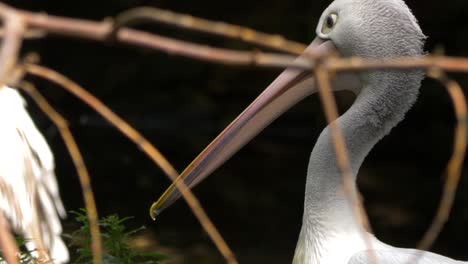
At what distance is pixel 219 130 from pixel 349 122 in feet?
13.8

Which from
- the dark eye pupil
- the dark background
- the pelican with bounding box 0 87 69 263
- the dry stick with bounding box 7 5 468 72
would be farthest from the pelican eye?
the dark background

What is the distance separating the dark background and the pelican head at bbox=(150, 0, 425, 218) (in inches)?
90.7

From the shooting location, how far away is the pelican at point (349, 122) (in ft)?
7.25

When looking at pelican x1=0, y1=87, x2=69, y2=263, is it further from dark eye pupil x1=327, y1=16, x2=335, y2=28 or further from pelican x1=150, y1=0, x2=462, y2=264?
dark eye pupil x1=327, y1=16, x2=335, y2=28

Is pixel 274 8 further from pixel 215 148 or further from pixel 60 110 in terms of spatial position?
pixel 215 148

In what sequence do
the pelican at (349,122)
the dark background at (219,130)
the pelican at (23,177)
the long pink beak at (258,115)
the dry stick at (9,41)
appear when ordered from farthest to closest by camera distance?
the dark background at (219,130) → the pelican at (23,177) → the long pink beak at (258,115) → the pelican at (349,122) → the dry stick at (9,41)

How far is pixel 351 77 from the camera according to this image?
7.78ft

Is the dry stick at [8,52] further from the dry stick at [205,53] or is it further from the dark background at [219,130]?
the dark background at [219,130]

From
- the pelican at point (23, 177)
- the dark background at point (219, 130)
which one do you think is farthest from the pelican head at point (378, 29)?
the dark background at point (219, 130)

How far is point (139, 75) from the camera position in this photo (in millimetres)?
6711

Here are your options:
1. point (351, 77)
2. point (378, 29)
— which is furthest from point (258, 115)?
point (378, 29)

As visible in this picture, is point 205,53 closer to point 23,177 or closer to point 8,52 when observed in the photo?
point 8,52

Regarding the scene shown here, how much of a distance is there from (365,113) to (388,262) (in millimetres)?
380

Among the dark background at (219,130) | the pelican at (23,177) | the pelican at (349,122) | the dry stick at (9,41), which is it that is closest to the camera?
the dry stick at (9,41)
